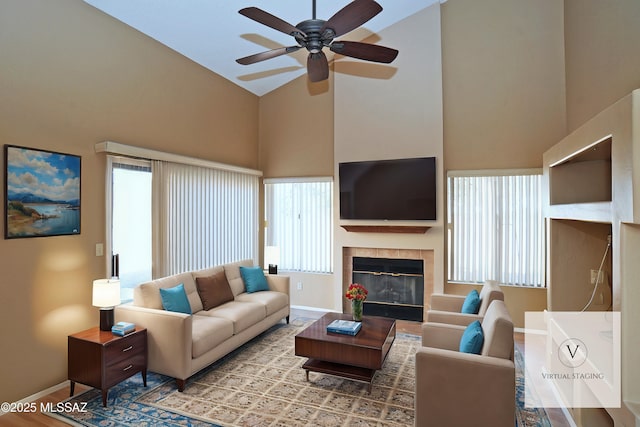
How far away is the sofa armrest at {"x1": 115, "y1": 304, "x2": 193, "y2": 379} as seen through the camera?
3.10m

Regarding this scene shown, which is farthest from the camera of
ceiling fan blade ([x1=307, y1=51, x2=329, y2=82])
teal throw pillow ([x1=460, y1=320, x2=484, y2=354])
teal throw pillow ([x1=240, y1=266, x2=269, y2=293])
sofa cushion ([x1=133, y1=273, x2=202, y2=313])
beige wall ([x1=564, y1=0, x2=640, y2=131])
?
teal throw pillow ([x1=240, y1=266, x2=269, y2=293])

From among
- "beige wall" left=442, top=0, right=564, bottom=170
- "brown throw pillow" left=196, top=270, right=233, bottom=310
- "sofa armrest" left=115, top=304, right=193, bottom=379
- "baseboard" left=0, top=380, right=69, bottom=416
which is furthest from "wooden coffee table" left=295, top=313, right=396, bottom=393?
"beige wall" left=442, top=0, right=564, bottom=170

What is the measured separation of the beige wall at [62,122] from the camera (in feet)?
9.37

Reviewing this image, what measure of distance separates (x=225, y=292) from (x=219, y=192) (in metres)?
1.60

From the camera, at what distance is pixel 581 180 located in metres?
3.28

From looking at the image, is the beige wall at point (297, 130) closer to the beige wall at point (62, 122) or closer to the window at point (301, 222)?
the window at point (301, 222)

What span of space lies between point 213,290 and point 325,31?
3157 mm

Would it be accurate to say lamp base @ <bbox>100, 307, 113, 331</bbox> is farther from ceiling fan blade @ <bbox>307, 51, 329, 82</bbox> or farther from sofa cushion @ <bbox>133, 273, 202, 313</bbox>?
ceiling fan blade @ <bbox>307, 51, 329, 82</bbox>

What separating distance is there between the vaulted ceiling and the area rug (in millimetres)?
3757

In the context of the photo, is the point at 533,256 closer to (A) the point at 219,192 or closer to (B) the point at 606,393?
(B) the point at 606,393

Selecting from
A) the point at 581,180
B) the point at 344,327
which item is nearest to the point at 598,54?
the point at 581,180

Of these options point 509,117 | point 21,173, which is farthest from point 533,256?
point 21,173

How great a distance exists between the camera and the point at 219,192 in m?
5.22

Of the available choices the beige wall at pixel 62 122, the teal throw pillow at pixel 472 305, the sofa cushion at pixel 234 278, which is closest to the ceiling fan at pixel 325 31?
the beige wall at pixel 62 122
